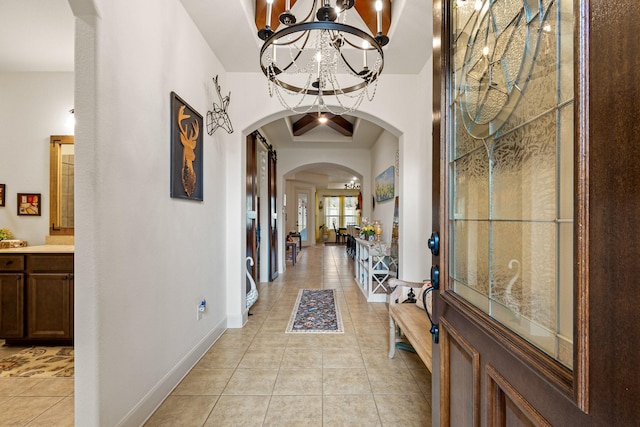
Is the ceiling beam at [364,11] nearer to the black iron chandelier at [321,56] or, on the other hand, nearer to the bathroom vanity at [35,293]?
the black iron chandelier at [321,56]

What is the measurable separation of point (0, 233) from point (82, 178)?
8.93 feet

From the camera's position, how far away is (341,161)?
7031 millimetres

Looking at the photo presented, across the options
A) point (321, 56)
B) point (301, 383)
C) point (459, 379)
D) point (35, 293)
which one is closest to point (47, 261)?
point (35, 293)

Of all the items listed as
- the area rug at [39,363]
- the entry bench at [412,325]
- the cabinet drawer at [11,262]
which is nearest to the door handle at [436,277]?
the entry bench at [412,325]

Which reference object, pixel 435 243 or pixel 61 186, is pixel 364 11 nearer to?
pixel 435 243

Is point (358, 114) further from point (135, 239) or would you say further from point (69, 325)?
point (69, 325)

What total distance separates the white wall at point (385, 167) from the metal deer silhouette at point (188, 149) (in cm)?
288

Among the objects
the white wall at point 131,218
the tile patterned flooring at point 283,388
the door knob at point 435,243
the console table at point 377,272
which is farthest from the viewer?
the console table at point 377,272

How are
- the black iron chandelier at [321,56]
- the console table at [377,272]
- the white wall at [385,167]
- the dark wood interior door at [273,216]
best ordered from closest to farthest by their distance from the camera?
the black iron chandelier at [321,56] < the console table at [377,272] < the white wall at [385,167] < the dark wood interior door at [273,216]

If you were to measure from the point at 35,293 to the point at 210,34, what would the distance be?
9.15 feet

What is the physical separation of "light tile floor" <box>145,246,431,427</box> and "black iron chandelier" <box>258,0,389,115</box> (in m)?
2.16

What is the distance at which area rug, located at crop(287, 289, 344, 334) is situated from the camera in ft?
11.1

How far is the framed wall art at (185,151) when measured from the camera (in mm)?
2215

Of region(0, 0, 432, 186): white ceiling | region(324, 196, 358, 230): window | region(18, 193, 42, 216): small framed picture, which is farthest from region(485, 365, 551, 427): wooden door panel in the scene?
region(324, 196, 358, 230): window
